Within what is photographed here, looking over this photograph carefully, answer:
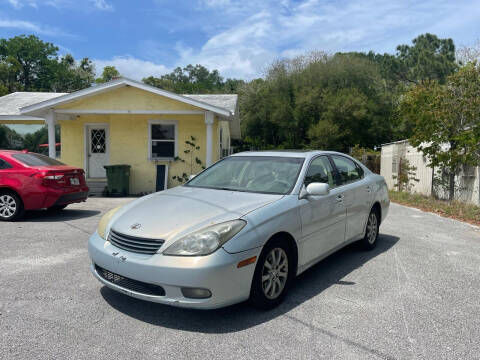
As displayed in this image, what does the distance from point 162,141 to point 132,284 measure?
10.6m

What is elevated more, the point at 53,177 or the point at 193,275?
the point at 53,177

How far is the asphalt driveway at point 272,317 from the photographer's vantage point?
2914mm

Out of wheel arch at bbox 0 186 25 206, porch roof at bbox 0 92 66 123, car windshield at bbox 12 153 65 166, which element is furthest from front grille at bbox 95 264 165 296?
porch roof at bbox 0 92 66 123

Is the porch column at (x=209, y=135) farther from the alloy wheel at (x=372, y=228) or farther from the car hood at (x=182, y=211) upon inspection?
the car hood at (x=182, y=211)

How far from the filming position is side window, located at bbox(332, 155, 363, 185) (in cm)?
518

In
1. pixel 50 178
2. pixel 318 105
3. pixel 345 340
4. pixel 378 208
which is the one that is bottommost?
pixel 345 340

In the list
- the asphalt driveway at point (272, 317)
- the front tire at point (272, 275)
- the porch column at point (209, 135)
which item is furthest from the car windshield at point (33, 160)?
the front tire at point (272, 275)

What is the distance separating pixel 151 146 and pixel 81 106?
2.60 meters

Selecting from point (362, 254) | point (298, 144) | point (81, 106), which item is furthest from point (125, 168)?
point (298, 144)

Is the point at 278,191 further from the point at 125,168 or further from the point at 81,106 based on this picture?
the point at 81,106

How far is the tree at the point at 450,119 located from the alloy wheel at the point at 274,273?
848 cm

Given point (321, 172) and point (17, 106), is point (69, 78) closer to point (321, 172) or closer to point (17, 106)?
point (17, 106)

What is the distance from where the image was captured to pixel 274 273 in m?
3.61

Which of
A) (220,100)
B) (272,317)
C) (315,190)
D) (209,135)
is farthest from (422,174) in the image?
(272,317)
